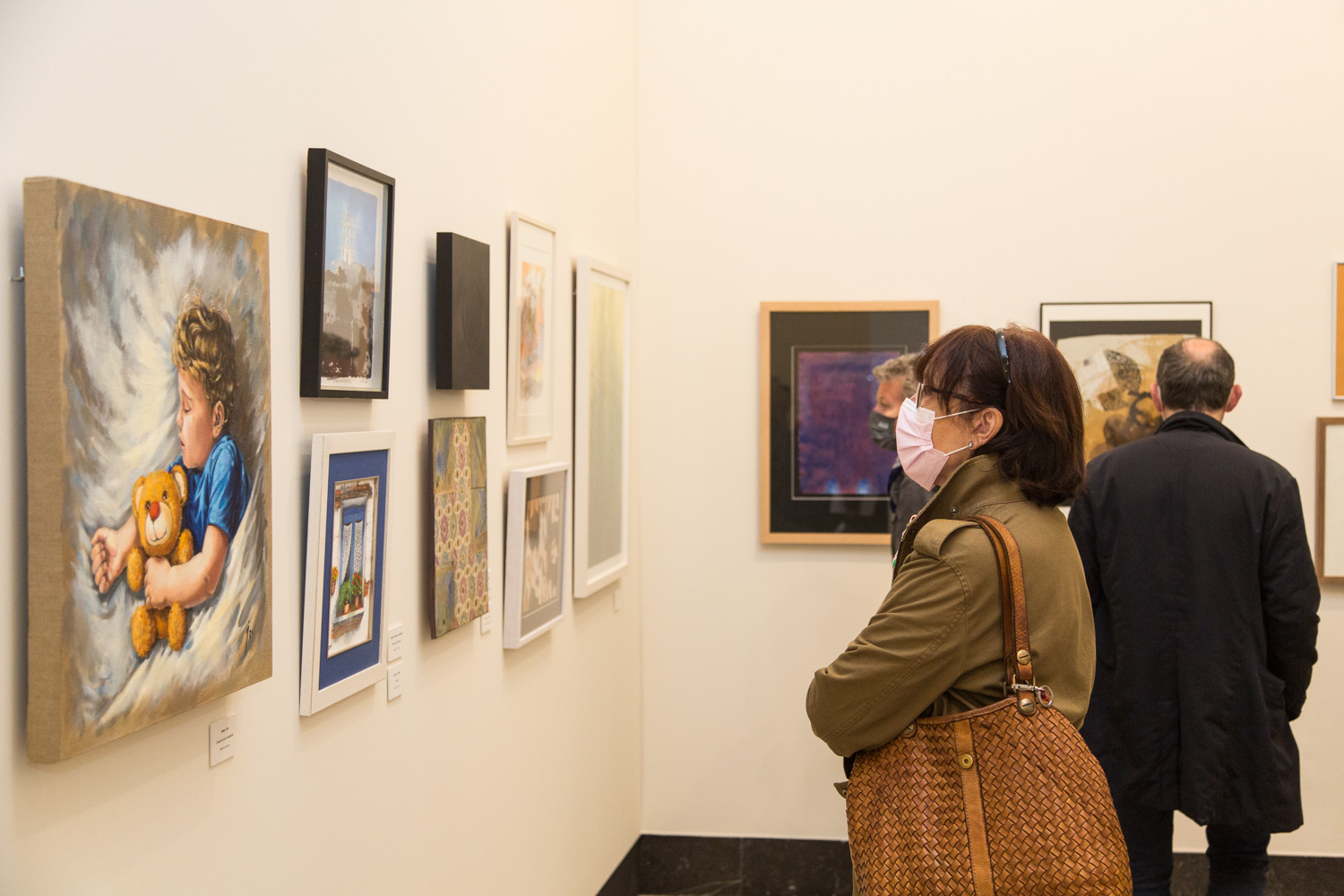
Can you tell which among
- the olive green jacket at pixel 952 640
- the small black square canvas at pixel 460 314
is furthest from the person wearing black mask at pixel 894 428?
the small black square canvas at pixel 460 314

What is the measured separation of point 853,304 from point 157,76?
11.5 ft

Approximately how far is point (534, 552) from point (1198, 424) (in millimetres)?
2160

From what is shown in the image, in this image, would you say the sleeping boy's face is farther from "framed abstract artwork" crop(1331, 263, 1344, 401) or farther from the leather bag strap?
"framed abstract artwork" crop(1331, 263, 1344, 401)

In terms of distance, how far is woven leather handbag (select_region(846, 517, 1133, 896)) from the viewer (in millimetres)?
1949

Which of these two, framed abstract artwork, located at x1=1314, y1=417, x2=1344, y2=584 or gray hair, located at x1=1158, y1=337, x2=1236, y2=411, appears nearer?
gray hair, located at x1=1158, y1=337, x2=1236, y2=411

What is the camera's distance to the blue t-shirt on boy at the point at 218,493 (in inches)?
61.5

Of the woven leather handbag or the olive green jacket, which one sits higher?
the olive green jacket

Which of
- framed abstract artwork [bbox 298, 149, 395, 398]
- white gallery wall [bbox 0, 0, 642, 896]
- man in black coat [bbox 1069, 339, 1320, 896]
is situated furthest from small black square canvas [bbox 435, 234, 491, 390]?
man in black coat [bbox 1069, 339, 1320, 896]

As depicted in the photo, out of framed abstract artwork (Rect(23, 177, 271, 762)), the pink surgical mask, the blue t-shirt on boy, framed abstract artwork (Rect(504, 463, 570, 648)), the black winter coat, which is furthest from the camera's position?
the black winter coat

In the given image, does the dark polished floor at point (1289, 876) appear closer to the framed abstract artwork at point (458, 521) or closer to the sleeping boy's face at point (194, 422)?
the framed abstract artwork at point (458, 521)

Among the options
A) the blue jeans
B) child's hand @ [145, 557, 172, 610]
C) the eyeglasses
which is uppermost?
the eyeglasses

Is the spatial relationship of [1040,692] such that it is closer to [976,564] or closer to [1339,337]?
[976,564]

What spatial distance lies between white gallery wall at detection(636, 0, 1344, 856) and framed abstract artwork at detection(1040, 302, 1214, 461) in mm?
106

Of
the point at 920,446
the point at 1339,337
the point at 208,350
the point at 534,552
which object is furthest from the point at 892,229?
the point at 208,350
